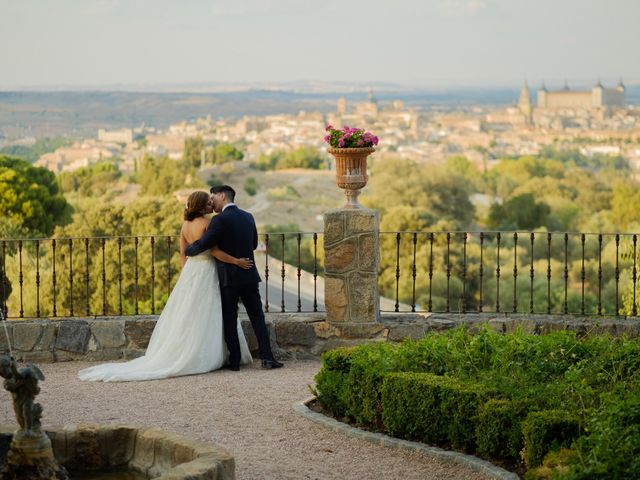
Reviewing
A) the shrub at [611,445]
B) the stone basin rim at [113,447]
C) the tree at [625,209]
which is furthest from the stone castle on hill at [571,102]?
the shrub at [611,445]

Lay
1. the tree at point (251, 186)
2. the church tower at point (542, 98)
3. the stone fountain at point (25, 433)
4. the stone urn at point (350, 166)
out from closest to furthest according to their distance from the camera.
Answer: the stone fountain at point (25, 433)
the stone urn at point (350, 166)
the tree at point (251, 186)
the church tower at point (542, 98)

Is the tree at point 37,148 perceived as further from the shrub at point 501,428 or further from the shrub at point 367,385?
the shrub at point 501,428

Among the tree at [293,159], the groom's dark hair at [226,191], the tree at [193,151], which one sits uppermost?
the groom's dark hair at [226,191]

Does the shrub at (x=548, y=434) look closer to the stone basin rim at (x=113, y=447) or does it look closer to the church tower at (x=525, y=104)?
the stone basin rim at (x=113, y=447)

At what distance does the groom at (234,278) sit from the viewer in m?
8.52

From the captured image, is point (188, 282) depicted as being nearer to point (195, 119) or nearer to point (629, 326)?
point (629, 326)

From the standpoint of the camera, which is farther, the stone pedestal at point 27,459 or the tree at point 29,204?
the tree at point 29,204

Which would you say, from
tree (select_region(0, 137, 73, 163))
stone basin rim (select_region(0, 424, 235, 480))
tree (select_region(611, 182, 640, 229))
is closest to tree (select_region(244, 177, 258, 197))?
tree (select_region(0, 137, 73, 163))

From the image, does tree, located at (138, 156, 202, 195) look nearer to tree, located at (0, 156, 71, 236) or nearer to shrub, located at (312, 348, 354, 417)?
tree, located at (0, 156, 71, 236)

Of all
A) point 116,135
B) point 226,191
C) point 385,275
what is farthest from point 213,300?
point 116,135

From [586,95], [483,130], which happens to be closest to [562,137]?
[483,130]

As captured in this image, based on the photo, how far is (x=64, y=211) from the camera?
4356 cm

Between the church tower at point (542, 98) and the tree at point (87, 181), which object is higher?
the church tower at point (542, 98)

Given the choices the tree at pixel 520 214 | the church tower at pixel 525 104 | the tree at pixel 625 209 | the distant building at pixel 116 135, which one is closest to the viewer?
the tree at pixel 520 214
